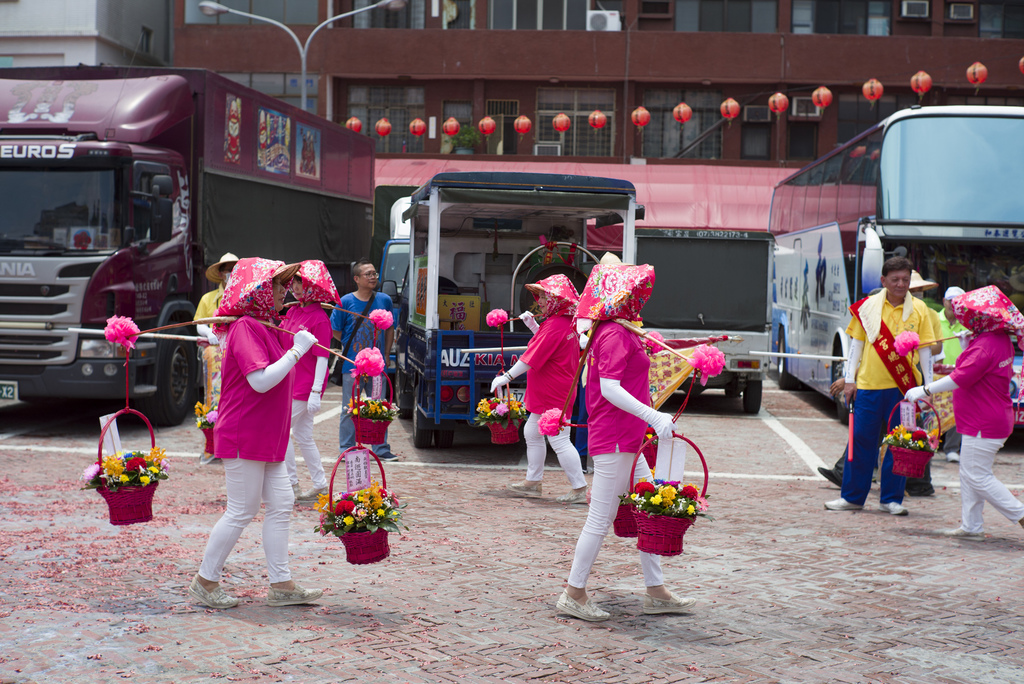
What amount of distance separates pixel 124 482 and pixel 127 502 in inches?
4.5

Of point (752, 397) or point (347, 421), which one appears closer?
point (347, 421)

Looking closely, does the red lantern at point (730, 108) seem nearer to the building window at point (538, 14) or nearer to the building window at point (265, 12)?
the building window at point (538, 14)

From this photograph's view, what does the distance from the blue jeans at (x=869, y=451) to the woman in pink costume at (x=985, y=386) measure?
2.77 feet

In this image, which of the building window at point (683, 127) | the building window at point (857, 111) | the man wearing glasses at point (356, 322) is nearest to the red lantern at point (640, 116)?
the building window at point (683, 127)

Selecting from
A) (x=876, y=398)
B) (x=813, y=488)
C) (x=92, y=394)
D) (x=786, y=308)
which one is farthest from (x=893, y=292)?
(x=786, y=308)

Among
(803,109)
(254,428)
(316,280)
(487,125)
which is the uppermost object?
(803,109)

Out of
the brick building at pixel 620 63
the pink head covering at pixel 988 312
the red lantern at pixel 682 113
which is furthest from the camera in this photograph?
the brick building at pixel 620 63

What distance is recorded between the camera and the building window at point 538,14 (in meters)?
33.1

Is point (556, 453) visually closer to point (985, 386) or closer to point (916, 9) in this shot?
point (985, 386)

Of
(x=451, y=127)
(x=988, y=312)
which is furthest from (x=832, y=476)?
(x=451, y=127)

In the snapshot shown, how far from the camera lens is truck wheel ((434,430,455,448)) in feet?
37.8

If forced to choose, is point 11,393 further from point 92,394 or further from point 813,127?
point 813,127

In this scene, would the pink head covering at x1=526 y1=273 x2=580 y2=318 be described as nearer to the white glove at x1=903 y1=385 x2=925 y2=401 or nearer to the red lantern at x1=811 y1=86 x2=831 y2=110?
the white glove at x1=903 y1=385 x2=925 y2=401

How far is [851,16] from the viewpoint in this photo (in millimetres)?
32844
